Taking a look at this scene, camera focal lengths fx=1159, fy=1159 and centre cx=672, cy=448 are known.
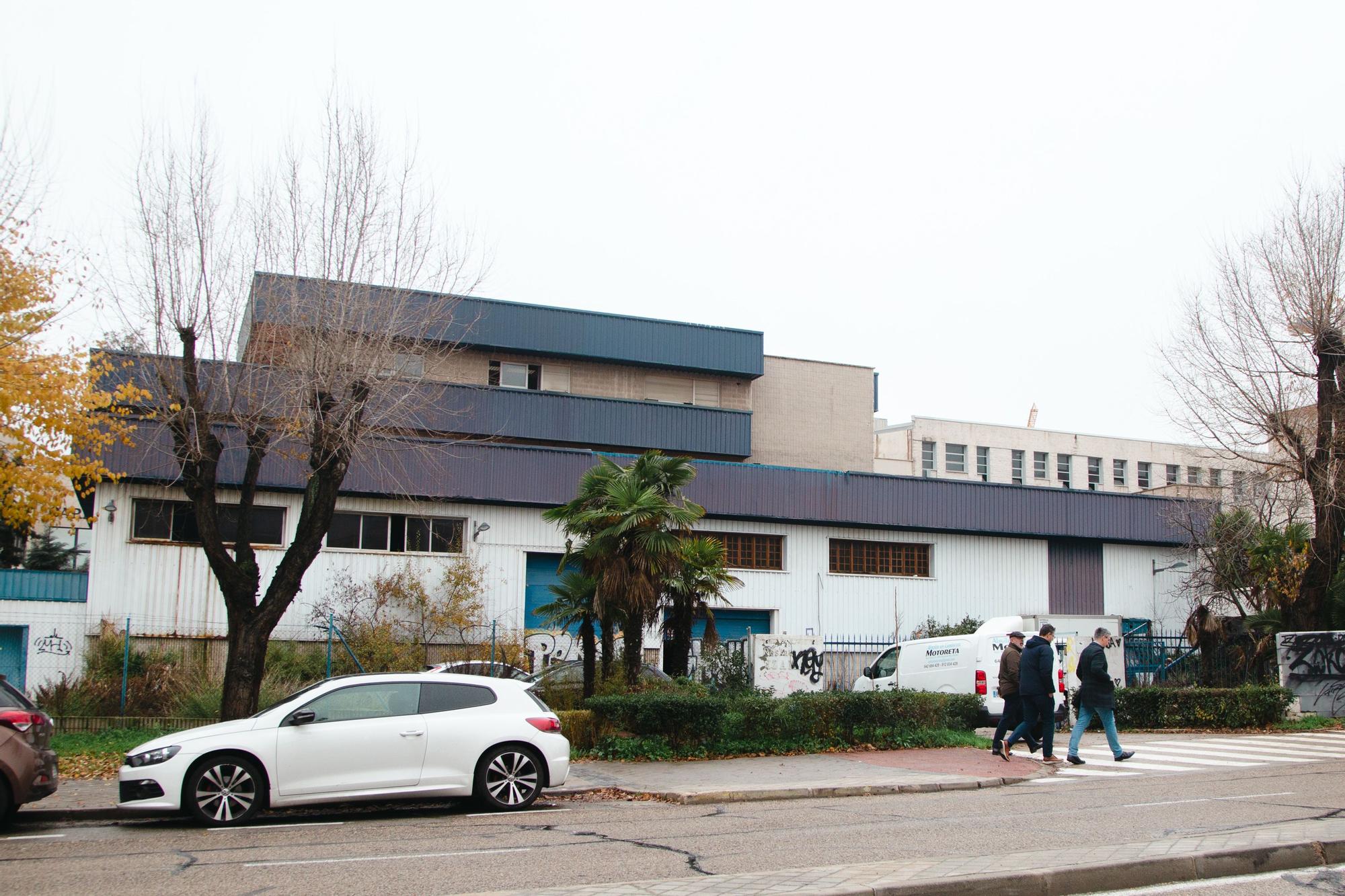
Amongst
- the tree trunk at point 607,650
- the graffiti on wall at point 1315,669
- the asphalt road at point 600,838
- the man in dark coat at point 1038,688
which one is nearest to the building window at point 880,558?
the graffiti on wall at point 1315,669

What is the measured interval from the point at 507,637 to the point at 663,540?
11.3m

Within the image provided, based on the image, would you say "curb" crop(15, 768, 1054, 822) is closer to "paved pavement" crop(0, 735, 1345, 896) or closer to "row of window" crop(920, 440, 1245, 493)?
"paved pavement" crop(0, 735, 1345, 896)

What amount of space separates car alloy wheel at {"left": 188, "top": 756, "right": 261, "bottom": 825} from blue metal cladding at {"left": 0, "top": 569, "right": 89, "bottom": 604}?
16.5m

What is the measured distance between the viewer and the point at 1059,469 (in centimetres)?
6194

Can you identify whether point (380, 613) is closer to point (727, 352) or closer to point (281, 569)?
A: point (281, 569)

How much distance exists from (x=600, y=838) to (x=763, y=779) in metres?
4.76

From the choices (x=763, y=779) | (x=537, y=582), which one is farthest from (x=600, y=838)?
(x=537, y=582)

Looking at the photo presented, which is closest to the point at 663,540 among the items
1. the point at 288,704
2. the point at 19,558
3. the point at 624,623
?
the point at 624,623

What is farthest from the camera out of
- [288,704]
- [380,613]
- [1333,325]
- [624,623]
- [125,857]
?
[380,613]

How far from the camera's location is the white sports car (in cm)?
1141

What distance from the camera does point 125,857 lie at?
957 centimetres

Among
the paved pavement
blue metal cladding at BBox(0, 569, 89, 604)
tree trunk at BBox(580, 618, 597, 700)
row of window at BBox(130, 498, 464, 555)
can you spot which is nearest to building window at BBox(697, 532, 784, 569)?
row of window at BBox(130, 498, 464, 555)

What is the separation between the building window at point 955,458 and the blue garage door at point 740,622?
2821 cm

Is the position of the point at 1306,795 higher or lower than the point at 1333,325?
lower
